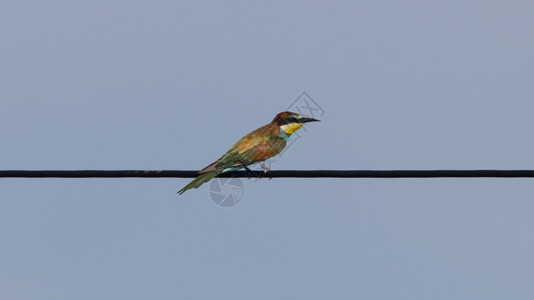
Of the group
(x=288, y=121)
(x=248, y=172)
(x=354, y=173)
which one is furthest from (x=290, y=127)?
(x=354, y=173)

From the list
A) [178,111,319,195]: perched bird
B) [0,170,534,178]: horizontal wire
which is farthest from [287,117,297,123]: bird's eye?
[0,170,534,178]: horizontal wire

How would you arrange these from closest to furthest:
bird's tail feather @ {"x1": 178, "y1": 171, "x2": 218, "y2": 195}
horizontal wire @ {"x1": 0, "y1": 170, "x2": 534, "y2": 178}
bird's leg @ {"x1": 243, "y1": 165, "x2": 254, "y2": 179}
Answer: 1. horizontal wire @ {"x1": 0, "y1": 170, "x2": 534, "y2": 178}
2. bird's tail feather @ {"x1": 178, "y1": 171, "x2": 218, "y2": 195}
3. bird's leg @ {"x1": 243, "y1": 165, "x2": 254, "y2": 179}

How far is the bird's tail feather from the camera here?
8.66 meters

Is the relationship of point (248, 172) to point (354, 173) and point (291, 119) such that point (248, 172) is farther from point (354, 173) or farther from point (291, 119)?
point (354, 173)

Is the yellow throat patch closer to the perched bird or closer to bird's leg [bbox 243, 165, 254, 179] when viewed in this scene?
the perched bird

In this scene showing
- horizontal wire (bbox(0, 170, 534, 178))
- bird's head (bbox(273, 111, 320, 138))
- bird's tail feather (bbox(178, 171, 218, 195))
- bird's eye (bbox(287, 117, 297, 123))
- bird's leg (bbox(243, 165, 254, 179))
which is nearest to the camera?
horizontal wire (bbox(0, 170, 534, 178))

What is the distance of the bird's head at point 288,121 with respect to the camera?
34.8ft

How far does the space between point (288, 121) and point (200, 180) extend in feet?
7.18

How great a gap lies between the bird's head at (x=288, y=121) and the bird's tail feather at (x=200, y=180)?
6.00 ft

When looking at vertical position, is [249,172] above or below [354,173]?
below

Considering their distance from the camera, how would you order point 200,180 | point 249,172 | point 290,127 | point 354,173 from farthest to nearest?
point 290,127, point 249,172, point 200,180, point 354,173

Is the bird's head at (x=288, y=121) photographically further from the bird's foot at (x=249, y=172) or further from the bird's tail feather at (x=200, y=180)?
the bird's tail feather at (x=200, y=180)

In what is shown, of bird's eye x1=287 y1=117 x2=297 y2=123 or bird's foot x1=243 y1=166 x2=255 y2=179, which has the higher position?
bird's eye x1=287 y1=117 x2=297 y2=123

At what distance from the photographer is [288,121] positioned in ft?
35.1
